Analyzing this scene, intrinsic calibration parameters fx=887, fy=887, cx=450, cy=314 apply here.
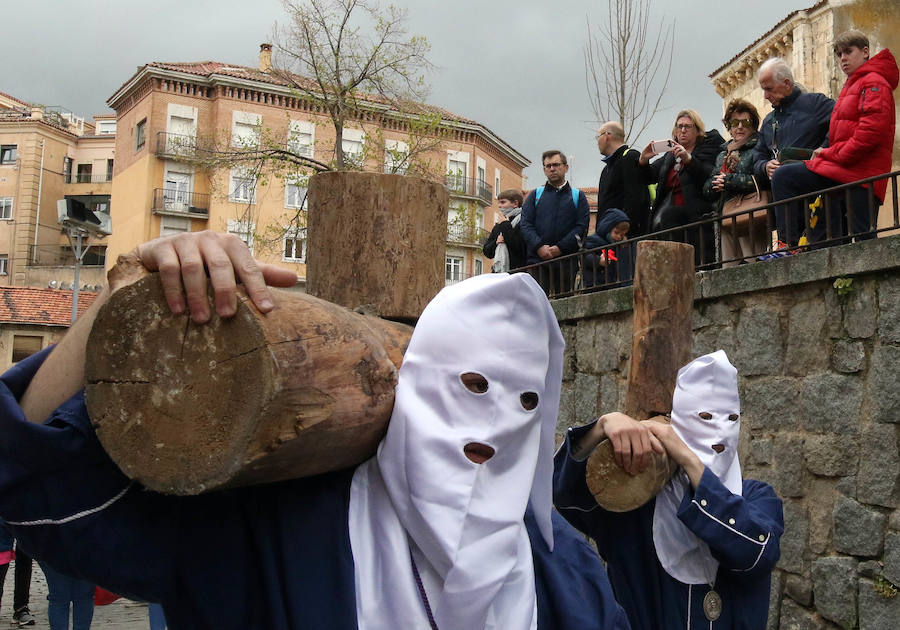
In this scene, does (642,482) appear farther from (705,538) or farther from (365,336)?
(365,336)

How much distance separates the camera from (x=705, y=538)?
3.09m

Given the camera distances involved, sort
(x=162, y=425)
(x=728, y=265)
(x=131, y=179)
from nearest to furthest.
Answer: (x=162, y=425) < (x=728, y=265) < (x=131, y=179)

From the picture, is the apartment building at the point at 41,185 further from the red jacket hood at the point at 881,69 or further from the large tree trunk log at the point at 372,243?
the large tree trunk log at the point at 372,243

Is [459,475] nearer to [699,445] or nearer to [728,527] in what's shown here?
[728,527]

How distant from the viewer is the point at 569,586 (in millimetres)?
1938

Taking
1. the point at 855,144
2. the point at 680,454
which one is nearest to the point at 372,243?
the point at 680,454

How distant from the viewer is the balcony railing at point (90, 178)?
54.9 meters

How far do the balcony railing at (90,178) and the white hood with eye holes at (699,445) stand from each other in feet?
185

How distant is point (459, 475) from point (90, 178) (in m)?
58.4

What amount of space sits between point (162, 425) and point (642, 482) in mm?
1902

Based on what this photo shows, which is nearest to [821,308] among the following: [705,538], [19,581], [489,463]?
[705,538]

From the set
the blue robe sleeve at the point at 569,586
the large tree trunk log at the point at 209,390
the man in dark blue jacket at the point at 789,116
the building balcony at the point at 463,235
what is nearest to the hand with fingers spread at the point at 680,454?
the blue robe sleeve at the point at 569,586

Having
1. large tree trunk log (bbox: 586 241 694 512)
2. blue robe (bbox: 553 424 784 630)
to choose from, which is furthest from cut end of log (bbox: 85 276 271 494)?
large tree trunk log (bbox: 586 241 694 512)

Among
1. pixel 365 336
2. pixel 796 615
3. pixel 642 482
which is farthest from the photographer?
pixel 796 615
